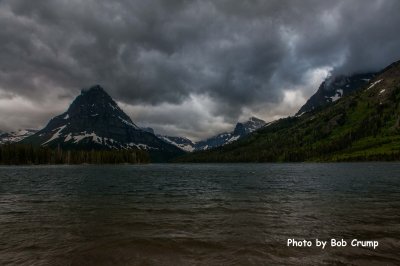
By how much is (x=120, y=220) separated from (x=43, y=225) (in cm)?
621

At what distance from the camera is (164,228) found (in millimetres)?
25844

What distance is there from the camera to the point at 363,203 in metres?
39.4

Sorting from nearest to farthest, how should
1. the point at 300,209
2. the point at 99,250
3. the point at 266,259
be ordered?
the point at 266,259
the point at 99,250
the point at 300,209

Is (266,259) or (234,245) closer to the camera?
(266,259)

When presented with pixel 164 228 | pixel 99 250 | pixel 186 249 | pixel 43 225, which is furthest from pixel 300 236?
pixel 43 225

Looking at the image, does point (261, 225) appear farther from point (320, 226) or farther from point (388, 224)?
point (388, 224)

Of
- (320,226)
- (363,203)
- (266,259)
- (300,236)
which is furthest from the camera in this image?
(363,203)

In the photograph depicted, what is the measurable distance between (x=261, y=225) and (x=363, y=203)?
19.4 meters

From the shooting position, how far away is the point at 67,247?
65.7 ft

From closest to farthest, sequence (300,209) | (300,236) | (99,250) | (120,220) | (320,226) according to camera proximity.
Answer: (99,250) → (300,236) → (320,226) → (120,220) → (300,209)

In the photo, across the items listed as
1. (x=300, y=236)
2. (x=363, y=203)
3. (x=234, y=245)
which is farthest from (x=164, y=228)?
(x=363, y=203)

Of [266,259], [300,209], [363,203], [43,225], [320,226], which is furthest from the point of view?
[363,203]

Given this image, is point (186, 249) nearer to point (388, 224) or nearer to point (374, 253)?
point (374, 253)

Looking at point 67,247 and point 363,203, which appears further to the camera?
point 363,203
